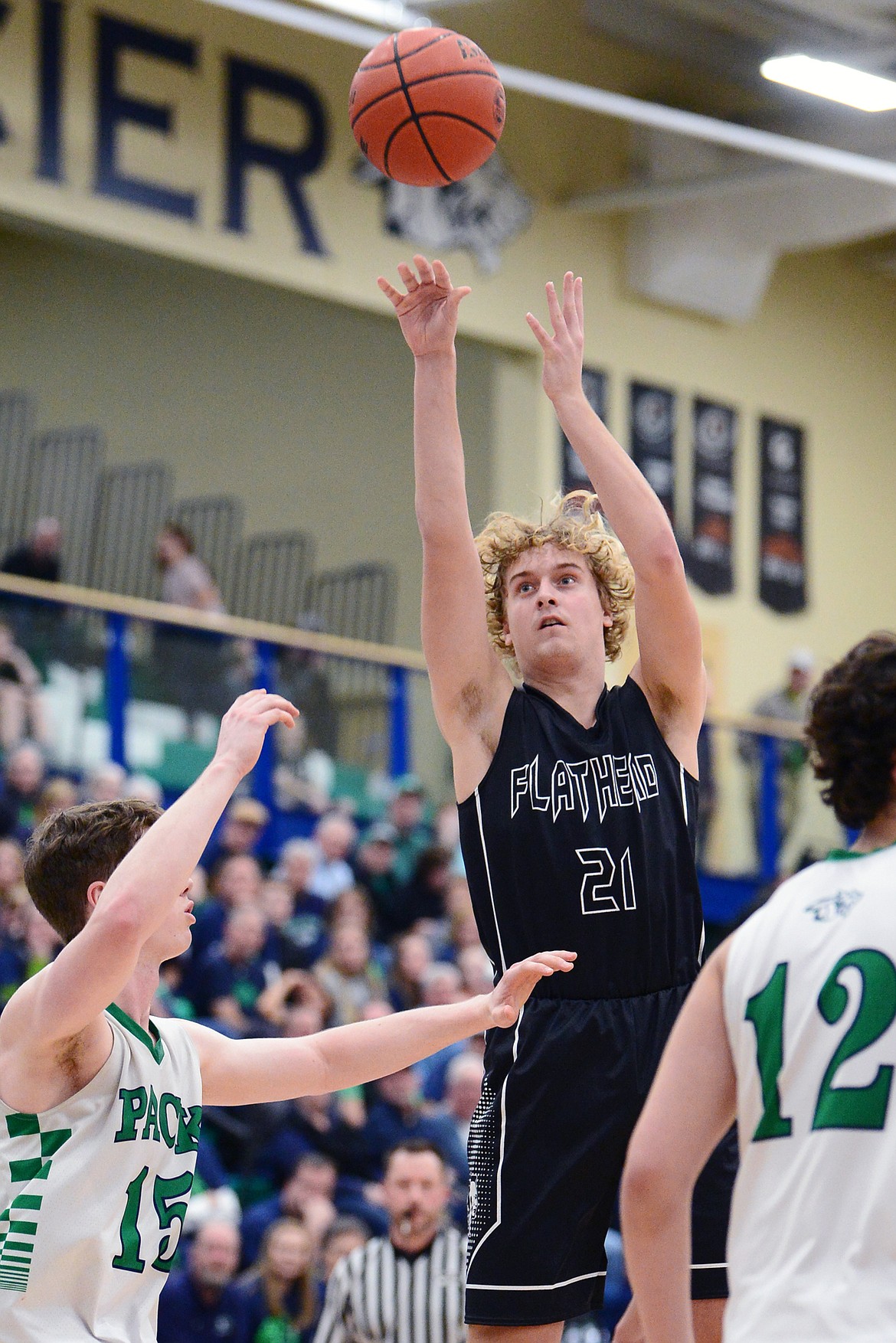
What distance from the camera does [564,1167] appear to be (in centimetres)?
364

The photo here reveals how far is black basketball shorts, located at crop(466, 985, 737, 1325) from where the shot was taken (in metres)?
3.62

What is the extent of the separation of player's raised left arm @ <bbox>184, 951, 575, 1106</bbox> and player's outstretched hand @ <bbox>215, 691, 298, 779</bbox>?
606 millimetres

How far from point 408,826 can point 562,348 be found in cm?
869

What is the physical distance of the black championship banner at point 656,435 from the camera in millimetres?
17078

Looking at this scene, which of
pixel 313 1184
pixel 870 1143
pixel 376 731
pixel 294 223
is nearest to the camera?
pixel 870 1143

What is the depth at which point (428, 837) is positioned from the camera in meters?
12.7

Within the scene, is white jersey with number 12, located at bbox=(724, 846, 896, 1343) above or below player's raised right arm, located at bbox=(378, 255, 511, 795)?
below

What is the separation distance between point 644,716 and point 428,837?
28.8ft

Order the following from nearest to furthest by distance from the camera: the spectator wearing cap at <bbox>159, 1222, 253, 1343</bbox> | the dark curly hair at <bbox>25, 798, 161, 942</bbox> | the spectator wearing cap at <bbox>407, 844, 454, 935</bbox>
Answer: the dark curly hair at <bbox>25, 798, 161, 942</bbox>
the spectator wearing cap at <bbox>159, 1222, 253, 1343</bbox>
the spectator wearing cap at <bbox>407, 844, 454, 935</bbox>

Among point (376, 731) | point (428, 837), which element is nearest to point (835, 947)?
point (428, 837)

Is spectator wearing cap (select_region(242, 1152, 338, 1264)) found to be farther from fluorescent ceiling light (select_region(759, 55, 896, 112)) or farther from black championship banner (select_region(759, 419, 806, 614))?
black championship banner (select_region(759, 419, 806, 614))

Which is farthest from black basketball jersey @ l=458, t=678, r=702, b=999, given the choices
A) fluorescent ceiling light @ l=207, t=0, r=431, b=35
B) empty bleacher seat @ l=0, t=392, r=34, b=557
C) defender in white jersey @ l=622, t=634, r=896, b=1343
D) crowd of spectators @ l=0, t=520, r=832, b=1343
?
empty bleacher seat @ l=0, t=392, r=34, b=557

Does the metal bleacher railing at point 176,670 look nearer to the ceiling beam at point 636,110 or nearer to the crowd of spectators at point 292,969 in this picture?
the crowd of spectators at point 292,969

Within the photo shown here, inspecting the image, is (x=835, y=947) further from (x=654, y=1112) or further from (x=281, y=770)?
(x=281, y=770)
